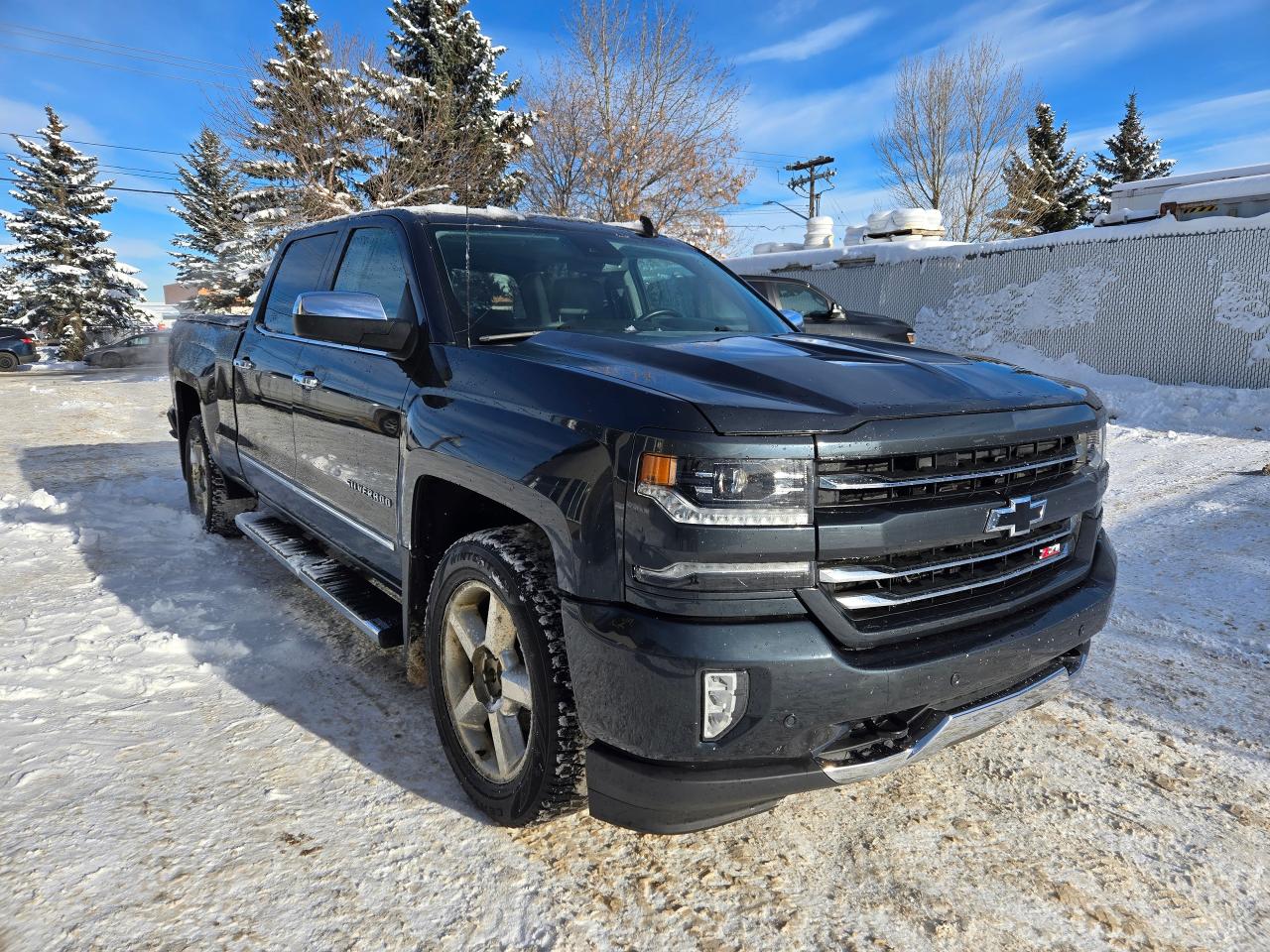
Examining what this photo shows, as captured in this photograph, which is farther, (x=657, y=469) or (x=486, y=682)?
(x=486, y=682)

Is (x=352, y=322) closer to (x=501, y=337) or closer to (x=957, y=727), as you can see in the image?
(x=501, y=337)

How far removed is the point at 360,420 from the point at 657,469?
163 centimetres

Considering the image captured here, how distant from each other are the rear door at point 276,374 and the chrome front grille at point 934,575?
104 inches

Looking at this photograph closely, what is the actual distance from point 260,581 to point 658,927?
11.0 feet

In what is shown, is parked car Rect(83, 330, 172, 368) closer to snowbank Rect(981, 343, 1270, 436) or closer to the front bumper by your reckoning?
snowbank Rect(981, 343, 1270, 436)

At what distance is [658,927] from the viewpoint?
6.70ft

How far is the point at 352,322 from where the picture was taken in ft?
8.95

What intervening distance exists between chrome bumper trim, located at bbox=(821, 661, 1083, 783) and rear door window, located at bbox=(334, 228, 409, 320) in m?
2.00

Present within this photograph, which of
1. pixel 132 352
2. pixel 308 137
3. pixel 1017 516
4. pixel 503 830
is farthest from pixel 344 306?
pixel 132 352

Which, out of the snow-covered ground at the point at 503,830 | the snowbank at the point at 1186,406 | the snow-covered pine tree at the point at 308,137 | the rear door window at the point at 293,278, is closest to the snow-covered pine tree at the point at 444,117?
the snow-covered pine tree at the point at 308,137

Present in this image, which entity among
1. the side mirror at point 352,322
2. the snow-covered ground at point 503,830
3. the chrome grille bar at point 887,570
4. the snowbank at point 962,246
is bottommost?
the snow-covered ground at point 503,830

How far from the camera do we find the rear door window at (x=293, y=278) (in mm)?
3998

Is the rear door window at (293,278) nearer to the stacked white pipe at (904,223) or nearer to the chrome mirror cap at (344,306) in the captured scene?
the chrome mirror cap at (344,306)

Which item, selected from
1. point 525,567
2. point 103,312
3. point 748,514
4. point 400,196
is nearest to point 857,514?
point 748,514
